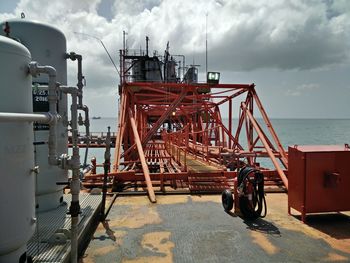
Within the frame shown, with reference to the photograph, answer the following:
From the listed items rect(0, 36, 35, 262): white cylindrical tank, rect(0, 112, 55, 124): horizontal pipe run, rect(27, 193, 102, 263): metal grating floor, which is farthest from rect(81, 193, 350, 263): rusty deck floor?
rect(0, 112, 55, 124): horizontal pipe run

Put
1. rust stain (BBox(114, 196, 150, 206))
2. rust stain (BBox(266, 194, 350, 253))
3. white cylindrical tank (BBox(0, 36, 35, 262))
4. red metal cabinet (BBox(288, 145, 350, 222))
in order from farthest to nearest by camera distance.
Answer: rust stain (BBox(114, 196, 150, 206)) < red metal cabinet (BBox(288, 145, 350, 222)) < rust stain (BBox(266, 194, 350, 253)) < white cylindrical tank (BBox(0, 36, 35, 262))

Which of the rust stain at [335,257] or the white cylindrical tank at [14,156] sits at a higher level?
the white cylindrical tank at [14,156]

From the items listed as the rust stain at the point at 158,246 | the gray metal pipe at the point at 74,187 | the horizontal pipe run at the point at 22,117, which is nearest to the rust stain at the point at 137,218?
the rust stain at the point at 158,246

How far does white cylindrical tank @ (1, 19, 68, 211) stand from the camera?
18.3 ft

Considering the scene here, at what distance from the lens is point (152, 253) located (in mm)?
5004

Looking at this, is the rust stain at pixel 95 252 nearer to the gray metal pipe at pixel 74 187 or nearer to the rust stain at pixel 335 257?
the gray metal pipe at pixel 74 187

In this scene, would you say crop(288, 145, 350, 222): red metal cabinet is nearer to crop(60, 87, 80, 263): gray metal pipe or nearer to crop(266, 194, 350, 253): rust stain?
crop(266, 194, 350, 253): rust stain

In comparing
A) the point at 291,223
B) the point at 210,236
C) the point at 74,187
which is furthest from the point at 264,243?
the point at 74,187

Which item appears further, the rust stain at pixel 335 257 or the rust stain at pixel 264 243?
the rust stain at pixel 264 243

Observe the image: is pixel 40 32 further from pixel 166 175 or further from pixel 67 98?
pixel 166 175

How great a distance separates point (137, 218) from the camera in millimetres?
6844

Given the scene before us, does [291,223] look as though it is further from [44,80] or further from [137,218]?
[44,80]

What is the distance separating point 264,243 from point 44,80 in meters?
5.55

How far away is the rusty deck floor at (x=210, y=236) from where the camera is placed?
4.89 meters
